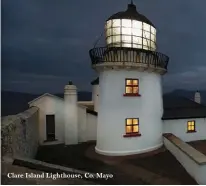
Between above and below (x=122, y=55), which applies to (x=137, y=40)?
above

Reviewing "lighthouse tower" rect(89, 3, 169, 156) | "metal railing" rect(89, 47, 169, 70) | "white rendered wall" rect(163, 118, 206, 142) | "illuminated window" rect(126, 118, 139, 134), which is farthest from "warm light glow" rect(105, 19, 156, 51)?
"white rendered wall" rect(163, 118, 206, 142)

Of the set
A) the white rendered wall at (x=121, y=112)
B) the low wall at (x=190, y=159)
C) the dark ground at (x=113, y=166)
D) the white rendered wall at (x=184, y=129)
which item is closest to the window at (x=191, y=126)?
the white rendered wall at (x=184, y=129)

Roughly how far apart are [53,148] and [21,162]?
6186mm

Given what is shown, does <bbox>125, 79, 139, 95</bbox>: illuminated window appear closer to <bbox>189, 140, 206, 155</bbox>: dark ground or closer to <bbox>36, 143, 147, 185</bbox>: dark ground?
<bbox>36, 143, 147, 185</bbox>: dark ground

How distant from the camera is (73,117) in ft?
36.1

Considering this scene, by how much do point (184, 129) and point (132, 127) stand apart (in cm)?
375

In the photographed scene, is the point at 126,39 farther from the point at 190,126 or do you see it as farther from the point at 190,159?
the point at 190,126

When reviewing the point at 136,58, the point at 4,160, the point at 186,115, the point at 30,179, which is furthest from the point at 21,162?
the point at 186,115

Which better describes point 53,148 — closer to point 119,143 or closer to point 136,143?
point 119,143

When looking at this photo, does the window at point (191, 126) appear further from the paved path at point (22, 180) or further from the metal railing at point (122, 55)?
the paved path at point (22, 180)

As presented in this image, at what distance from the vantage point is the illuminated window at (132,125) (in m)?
8.83

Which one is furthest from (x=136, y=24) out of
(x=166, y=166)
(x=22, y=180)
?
(x=22, y=180)

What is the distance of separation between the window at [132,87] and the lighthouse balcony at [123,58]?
617 millimetres

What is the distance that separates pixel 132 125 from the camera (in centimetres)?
889
